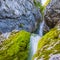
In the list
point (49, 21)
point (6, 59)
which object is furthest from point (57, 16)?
point (6, 59)

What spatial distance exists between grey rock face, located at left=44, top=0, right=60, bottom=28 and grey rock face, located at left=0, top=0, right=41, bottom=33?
17.9 ft

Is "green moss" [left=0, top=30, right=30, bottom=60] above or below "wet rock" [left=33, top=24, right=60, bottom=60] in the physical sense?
above

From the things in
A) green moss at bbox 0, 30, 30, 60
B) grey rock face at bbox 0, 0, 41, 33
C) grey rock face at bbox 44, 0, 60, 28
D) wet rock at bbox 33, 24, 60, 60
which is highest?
grey rock face at bbox 0, 0, 41, 33

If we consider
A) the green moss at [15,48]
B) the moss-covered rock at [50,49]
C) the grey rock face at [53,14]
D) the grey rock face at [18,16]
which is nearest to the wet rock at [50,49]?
the moss-covered rock at [50,49]

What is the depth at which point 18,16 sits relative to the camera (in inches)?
703

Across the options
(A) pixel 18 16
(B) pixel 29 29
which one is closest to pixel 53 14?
(A) pixel 18 16

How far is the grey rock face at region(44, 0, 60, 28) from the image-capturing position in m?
11.5

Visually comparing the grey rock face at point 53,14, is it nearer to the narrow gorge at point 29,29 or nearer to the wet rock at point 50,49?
the narrow gorge at point 29,29

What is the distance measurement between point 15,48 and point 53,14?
3.68 metres

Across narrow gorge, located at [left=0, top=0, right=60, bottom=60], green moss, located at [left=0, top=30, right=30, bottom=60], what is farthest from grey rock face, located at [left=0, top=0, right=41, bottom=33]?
green moss, located at [left=0, top=30, right=30, bottom=60]

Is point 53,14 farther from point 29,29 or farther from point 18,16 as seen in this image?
point 29,29

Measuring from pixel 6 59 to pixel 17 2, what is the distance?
10.1 m

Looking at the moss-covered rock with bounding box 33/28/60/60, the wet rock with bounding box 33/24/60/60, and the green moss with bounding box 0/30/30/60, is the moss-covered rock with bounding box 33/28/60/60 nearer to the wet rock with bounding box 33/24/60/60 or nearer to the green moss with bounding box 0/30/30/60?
the wet rock with bounding box 33/24/60/60

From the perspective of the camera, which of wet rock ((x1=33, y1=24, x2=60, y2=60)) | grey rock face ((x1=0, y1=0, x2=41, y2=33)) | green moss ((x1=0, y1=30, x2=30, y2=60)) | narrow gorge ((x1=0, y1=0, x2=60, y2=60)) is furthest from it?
grey rock face ((x1=0, y1=0, x2=41, y2=33))
